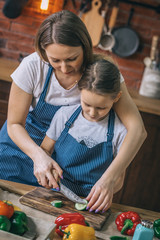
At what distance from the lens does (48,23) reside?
4.94 ft

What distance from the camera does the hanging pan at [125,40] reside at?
10.4ft

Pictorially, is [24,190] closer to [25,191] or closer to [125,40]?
[25,191]

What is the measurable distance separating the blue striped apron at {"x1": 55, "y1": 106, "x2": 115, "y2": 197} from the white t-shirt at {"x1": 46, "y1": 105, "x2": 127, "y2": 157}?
28 millimetres

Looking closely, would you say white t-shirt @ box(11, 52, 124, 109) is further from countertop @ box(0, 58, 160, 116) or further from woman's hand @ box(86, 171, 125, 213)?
countertop @ box(0, 58, 160, 116)

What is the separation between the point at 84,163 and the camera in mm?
1584

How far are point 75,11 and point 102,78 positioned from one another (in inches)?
73.5

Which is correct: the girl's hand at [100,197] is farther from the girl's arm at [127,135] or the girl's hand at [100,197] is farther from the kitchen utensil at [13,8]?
the kitchen utensil at [13,8]

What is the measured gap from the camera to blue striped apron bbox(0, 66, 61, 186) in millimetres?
1742

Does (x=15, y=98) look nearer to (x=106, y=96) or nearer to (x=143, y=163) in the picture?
(x=106, y=96)

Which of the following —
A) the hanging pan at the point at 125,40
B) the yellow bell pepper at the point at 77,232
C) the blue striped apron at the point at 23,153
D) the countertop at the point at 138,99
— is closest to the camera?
the yellow bell pepper at the point at 77,232

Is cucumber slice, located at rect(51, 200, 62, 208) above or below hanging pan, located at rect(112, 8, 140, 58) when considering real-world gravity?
below

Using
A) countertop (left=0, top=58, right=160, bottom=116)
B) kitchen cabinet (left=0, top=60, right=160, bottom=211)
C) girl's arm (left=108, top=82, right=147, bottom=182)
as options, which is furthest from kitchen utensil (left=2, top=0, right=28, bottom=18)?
girl's arm (left=108, top=82, right=147, bottom=182)

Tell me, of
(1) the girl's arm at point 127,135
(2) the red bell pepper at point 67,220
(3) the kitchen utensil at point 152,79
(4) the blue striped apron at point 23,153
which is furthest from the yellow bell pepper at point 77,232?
(3) the kitchen utensil at point 152,79

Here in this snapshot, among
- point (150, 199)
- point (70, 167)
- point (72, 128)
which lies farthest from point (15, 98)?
point (150, 199)
